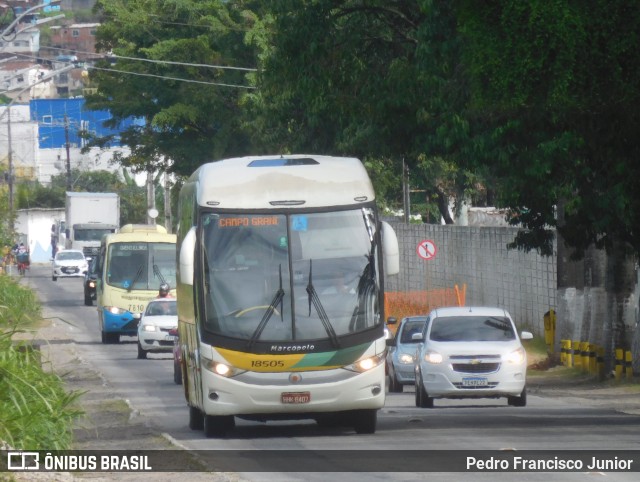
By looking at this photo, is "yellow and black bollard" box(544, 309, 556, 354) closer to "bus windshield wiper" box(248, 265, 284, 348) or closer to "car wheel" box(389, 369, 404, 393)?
"car wheel" box(389, 369, 404, 393)

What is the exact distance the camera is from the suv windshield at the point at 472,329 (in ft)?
78.0

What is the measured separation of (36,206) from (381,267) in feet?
344

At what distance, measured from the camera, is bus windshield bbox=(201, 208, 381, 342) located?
58.3 feet

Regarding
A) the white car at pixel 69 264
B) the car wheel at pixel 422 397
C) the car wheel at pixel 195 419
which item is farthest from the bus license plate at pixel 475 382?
the white car at pixel 69 264

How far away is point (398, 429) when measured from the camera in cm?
1944

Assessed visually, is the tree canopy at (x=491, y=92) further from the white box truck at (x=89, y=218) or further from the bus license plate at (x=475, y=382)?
the white box truck at (x=89, y=218)

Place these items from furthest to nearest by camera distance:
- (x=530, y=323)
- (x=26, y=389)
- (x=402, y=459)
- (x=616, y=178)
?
(x=530, y=323), (x=616, y=178), (x=402, y=459), (x=26, y=389)

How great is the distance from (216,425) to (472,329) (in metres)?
6.78

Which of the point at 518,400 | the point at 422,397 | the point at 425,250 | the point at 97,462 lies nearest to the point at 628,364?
the point at 518,400

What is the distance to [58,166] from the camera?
121 m

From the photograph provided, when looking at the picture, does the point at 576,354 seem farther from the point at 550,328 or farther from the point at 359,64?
the point at 359,64

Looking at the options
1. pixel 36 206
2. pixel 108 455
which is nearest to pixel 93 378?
pixel 108 455

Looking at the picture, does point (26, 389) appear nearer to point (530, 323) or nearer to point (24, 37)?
point (530, 323)

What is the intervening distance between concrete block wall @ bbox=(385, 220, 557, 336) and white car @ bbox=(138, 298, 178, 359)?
967cm
